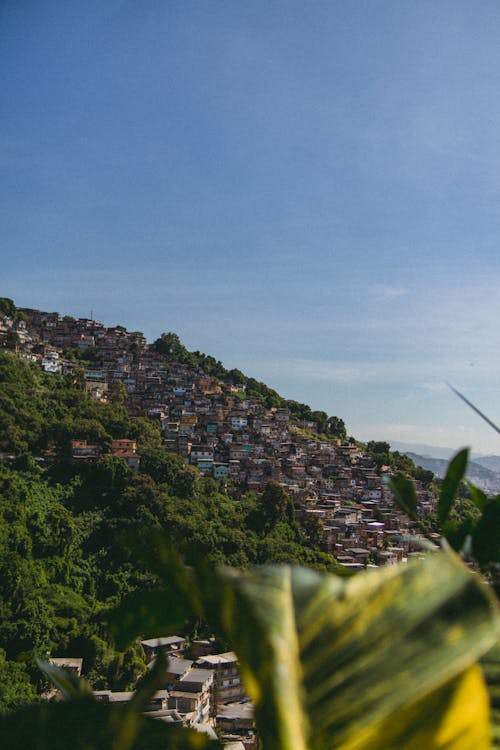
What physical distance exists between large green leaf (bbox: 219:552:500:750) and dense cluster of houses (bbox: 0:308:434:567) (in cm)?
2046

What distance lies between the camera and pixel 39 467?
2222cm

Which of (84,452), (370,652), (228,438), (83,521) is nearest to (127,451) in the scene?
(84,452)

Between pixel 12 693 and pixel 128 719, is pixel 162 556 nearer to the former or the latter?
pixel 128 719

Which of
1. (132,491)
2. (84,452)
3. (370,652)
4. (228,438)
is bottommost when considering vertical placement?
(132,491)

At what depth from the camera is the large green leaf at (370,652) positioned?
0.16 meters

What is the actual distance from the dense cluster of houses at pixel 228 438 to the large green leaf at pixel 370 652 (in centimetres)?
2046

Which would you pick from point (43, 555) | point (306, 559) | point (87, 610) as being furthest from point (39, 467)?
point (306, 559)

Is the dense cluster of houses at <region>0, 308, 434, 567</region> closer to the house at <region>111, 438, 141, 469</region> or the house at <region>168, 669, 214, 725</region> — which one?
the house at <region>111, 438, 141, 469</region>

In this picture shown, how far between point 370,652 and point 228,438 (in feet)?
103

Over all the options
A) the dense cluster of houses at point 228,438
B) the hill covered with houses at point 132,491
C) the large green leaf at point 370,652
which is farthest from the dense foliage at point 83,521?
the large green leaf at point 370,652

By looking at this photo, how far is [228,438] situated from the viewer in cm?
3133

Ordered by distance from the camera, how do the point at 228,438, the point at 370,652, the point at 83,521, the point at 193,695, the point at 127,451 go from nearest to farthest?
the point at 370,652 → the point at 193,695 → the point at 83,521 → the point at 127,451 → the point at 228,438

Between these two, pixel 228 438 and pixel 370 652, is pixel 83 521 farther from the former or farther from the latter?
pixel 370 652

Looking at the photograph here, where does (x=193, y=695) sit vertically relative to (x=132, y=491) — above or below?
below
